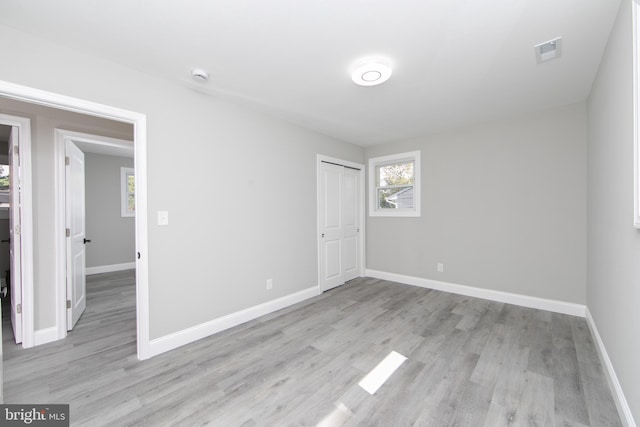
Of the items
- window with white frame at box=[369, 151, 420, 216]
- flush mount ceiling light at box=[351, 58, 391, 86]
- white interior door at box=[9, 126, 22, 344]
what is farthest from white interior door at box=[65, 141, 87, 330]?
window with white frame at box=[369, 151, 420, 216]

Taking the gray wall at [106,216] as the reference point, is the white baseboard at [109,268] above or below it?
below

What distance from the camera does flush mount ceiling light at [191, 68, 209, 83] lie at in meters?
2.31

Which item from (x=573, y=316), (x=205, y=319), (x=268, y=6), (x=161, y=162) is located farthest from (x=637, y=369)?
(x=161, y=162)

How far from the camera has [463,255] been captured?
3951 millimetres

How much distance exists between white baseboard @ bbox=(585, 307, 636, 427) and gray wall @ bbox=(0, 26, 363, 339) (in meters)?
3.08

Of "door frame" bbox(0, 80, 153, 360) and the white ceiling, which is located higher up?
the white ceiling

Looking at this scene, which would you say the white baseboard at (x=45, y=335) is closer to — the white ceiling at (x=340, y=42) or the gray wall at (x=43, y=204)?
the gray wall at (x=43, y=204)

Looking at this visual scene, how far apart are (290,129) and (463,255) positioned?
127 inches

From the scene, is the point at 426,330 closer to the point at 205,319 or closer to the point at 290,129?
the point at 205,319

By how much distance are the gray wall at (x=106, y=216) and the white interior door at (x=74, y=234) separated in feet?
9.09

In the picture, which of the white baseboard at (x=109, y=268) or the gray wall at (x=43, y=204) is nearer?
the gray wall at (x=43, y=204)

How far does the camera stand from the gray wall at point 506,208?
314cm

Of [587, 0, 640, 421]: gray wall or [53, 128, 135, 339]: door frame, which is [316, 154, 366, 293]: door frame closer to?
[53, 128, 135, 339]: door frame

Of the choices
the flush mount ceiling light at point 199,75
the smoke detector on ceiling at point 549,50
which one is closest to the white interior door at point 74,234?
the flush mount ceiling light at point 199,75
